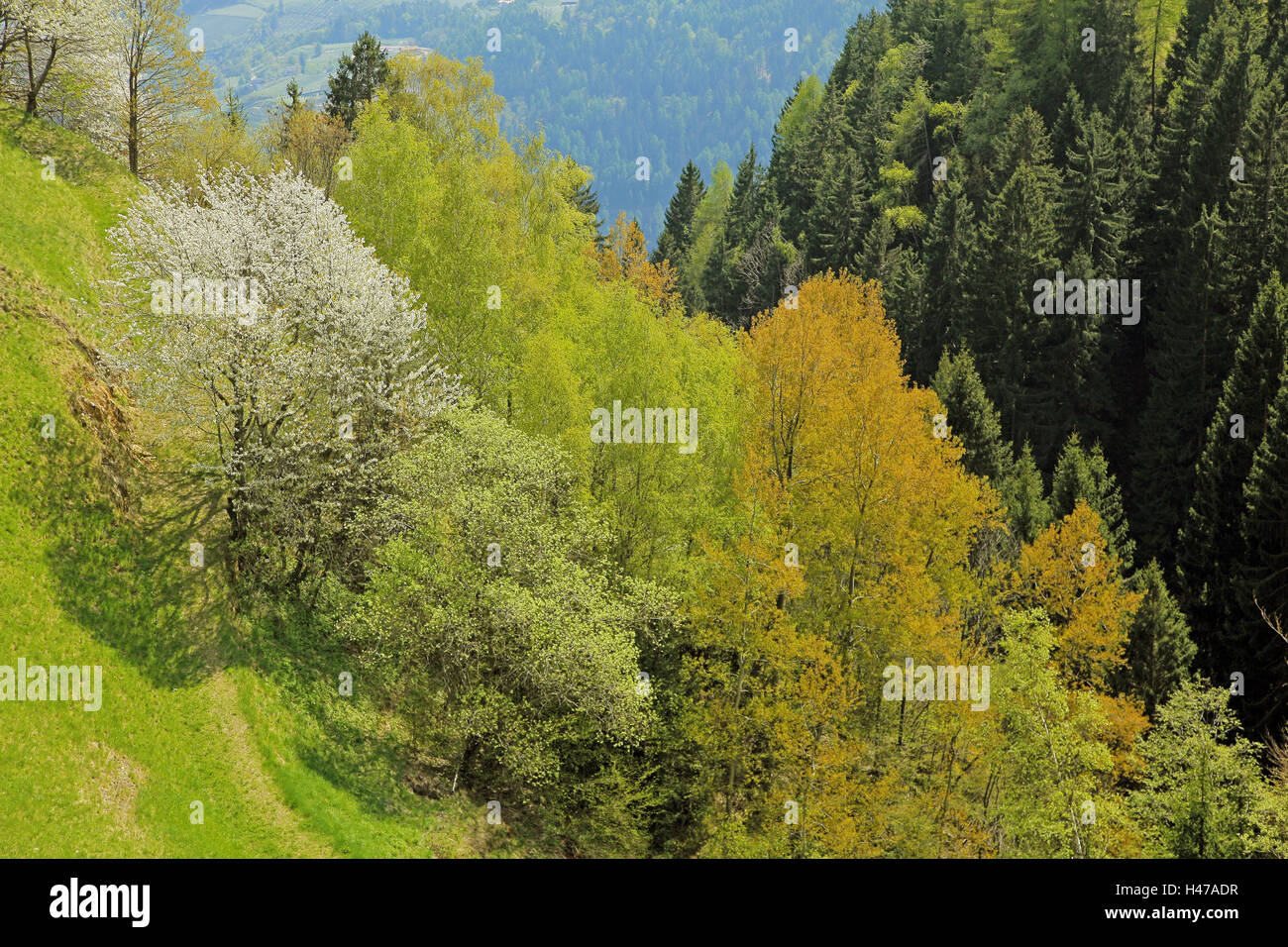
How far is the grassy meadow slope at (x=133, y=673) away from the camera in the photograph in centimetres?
2133

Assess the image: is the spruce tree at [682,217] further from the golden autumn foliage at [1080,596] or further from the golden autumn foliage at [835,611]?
the golden autumn foliage at [835,611]

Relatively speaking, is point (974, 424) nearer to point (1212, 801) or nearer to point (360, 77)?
point (1212, 801)

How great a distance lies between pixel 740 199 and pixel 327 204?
79148mm

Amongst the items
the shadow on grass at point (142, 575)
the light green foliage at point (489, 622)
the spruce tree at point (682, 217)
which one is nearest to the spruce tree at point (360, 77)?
the spruce tree at point (682, 217)

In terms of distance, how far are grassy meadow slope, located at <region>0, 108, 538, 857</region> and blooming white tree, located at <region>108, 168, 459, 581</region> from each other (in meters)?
1.78

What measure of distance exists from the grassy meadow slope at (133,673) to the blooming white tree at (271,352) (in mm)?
1784

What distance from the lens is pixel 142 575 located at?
26891mm

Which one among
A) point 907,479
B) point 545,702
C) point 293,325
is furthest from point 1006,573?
point 293,325

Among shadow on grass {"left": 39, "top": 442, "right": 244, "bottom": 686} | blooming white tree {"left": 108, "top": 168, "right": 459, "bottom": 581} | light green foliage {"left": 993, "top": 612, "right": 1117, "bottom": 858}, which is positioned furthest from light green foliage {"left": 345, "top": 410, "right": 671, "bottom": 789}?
light green foliage {"left": 993, "top": 612, "right": 1117, "bottom": 858}

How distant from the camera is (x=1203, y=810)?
84.3 ft

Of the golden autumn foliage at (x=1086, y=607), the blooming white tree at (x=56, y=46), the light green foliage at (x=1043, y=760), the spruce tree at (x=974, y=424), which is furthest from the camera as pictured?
the spruce tree at (x=974, y=424)

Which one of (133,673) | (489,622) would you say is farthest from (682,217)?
(133,673)
